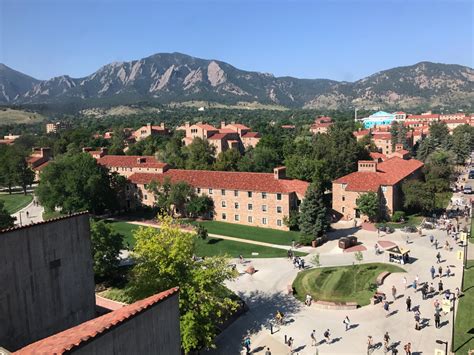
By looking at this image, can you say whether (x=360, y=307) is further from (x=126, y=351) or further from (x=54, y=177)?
(x=54, y=177)

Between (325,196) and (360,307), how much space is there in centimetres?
3644

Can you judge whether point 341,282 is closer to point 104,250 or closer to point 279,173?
point 104,250

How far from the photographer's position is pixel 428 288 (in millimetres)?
33094

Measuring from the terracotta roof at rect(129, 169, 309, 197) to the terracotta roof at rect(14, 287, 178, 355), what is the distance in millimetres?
40374

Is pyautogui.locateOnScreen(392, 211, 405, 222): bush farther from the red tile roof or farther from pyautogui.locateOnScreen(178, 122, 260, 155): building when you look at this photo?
pyautogui.locateOnScreen(178, 122, 260, 155): building

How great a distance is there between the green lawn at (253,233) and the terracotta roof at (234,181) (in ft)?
15.8

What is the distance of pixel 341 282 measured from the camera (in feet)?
117

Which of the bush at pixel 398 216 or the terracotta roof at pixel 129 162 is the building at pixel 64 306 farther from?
the terracotta roof at pixel 129 162

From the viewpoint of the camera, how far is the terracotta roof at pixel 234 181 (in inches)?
2122

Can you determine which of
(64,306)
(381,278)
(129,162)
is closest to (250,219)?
(381,278)

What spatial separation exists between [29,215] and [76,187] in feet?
42.2

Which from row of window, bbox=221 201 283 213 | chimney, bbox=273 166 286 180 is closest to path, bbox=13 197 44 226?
row of window, bbox=221 201 283 213

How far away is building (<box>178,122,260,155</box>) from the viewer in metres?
110

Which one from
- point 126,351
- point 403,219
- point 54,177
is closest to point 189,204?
point 54,177
